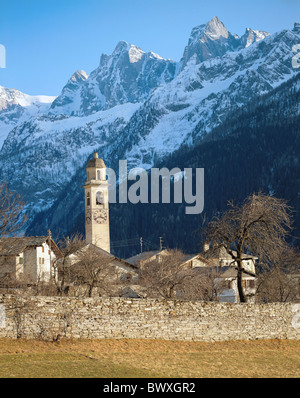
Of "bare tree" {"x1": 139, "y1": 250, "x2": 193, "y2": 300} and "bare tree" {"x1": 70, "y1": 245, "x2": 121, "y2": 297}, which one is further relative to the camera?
"bare tree" {"x1": 70, "y1": 245, "x2": 121, "y2": 297}

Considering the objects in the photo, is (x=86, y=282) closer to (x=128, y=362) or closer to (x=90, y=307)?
(x=90, y=307)

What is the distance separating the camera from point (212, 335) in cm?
Result: 4297

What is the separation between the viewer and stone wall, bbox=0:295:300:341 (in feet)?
122

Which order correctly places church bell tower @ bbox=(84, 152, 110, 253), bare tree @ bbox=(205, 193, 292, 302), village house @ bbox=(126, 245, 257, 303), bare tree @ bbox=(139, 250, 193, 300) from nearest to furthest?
bare tree @ bbox=(205, 193, 292, 302) → bare tree @ bbox=(139, 250, 193, 300) → village house @ bbox=(126, 245, 257, 303) → church bell tower @ bbox=(84, 152, 110, 253)

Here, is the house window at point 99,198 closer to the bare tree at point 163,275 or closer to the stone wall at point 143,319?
the bare tree at point 163,275

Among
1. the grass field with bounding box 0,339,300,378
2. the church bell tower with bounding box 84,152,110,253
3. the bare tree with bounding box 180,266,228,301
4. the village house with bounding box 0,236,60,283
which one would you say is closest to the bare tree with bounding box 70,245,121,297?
the bare tree with bounding box 180,266,228,301

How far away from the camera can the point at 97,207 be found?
144 metres

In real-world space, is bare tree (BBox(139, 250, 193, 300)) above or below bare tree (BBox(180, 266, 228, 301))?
above

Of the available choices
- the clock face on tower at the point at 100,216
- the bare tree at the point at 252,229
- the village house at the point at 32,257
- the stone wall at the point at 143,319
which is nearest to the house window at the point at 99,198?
the clock face on tower at the point at 100,216

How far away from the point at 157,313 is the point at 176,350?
2366 mm

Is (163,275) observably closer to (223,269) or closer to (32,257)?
(223,269)

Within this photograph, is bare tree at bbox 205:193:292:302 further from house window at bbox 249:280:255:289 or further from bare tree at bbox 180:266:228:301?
house window at bbox 249:280:255:289

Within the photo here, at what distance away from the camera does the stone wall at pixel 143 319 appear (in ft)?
122
